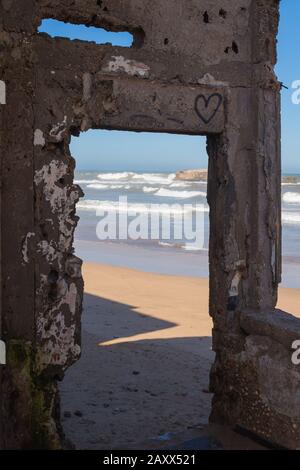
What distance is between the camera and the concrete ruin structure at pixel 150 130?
408 cm

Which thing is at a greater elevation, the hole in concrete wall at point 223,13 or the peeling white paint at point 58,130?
the hole in concrete wall at point 223,13

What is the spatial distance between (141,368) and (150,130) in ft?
10.4

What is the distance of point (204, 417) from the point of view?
5.61 meters

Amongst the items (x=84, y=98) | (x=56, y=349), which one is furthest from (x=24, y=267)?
(x=84, y=98)

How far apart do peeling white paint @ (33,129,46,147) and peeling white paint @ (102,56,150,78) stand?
24.3 inches

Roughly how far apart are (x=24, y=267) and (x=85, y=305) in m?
5.83

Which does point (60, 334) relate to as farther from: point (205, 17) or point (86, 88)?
point (205, 17)

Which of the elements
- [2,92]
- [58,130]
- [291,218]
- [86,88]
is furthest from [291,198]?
[2,92]

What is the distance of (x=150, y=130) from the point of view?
4.51 m

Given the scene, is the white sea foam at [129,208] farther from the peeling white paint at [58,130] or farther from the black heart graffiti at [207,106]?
the peeling white paint at [58,130]

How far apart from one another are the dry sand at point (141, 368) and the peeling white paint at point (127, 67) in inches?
99.7

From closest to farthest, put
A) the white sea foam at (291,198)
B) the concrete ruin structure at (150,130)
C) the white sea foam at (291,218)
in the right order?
the concrete ruin structure at (150,130)
the white sea foam at (291,218)
the white sea foam at (291,198)

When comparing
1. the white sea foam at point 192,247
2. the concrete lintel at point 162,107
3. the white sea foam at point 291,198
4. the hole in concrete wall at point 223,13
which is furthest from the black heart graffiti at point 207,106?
the white sea foam at point 291,198
